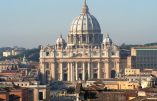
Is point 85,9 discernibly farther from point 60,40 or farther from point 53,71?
point 53,71

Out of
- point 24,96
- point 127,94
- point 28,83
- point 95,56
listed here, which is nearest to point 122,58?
point 95,56

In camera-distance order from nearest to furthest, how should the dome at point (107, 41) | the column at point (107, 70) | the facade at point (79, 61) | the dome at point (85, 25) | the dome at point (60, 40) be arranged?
the column at point (107, 70) → the facade at point (79, 61) → the dome at point (107, 41) → the dome at point (60, 40) → the dome at point (85, 25)

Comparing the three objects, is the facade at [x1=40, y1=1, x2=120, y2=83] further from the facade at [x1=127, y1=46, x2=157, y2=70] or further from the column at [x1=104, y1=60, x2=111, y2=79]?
the facade at [x1=127, y1=46, x2=157, y2=70]

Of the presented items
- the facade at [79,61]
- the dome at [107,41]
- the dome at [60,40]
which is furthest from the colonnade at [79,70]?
the dome at [60,40]

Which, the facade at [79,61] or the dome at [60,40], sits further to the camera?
the dome at [60,40]

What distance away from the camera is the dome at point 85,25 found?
181m

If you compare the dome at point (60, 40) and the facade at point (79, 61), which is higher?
the dome at point (60, 40)

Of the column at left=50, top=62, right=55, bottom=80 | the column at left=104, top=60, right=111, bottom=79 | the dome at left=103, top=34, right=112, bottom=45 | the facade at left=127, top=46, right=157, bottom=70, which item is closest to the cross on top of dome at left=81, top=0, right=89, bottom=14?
the dome at left=103, top=34, right=112, bottom=45

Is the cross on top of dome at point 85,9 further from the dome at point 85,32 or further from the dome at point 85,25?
the dome at point 85,32

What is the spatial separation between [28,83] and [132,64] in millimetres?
51423

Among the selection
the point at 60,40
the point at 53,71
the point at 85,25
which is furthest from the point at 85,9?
the point at 53,71

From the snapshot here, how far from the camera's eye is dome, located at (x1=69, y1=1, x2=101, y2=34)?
594ft

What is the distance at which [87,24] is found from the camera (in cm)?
18262

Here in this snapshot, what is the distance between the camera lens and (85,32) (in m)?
181
